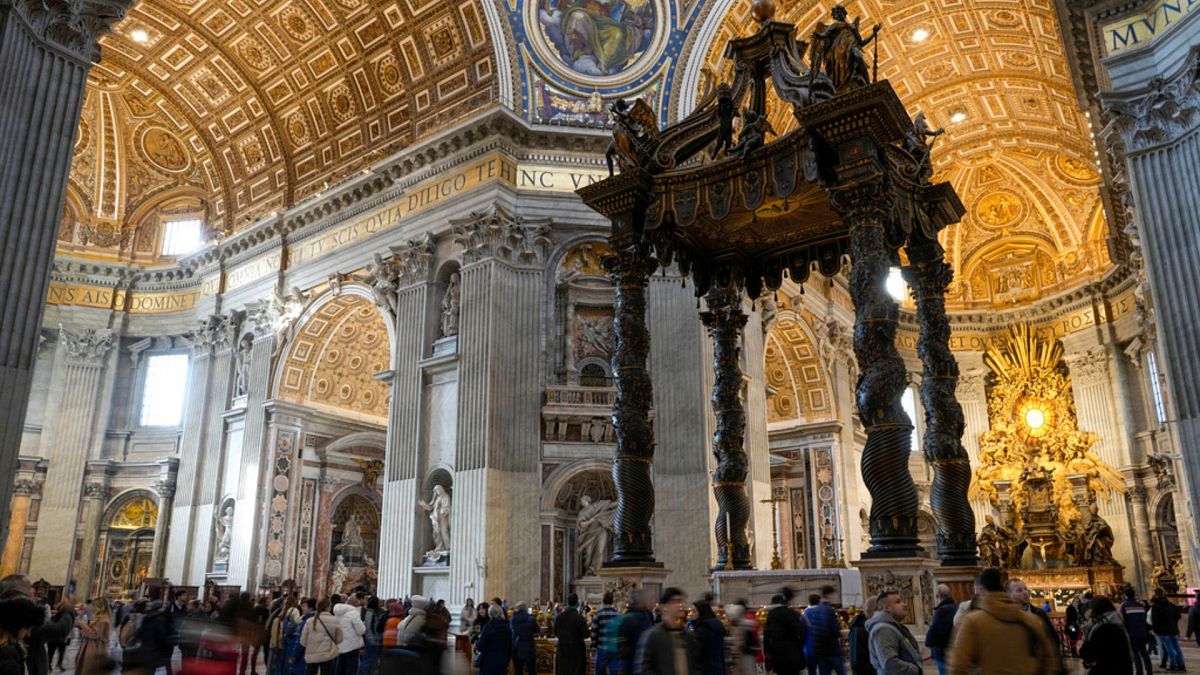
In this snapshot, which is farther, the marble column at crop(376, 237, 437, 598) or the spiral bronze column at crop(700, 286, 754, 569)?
the marble column at crop(376, 237, 437, 598)

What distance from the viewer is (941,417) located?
30.3 ft

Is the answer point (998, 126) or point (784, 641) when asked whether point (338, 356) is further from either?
point (998, 126)

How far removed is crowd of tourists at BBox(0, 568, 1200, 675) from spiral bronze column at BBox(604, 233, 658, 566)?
0.73m

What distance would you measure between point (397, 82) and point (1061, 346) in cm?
2057

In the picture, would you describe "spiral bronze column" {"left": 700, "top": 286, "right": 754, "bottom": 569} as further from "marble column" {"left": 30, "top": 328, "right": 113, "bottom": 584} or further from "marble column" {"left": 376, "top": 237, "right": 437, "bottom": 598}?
"marble column" {"left": 30, "top": 328, "right": 113, "bottom": 584}

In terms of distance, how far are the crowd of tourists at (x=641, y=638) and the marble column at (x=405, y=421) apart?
5.72 metres

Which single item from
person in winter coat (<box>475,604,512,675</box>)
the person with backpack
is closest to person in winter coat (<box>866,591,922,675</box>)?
the person with backpack

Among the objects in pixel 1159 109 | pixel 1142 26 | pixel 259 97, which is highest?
pixel 259 97

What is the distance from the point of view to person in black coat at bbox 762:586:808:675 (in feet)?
20.8

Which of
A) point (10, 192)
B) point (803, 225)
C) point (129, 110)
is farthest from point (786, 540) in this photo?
point (129, 110)

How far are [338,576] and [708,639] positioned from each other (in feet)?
52.5

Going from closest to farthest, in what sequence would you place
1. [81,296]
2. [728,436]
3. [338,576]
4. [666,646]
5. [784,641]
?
[666,646] < [784,641] < [728,436] < [338,576] < [81,296]

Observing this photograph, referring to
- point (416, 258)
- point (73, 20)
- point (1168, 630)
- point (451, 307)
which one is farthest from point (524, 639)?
point (416, 258)

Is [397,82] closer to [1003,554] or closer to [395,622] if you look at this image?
[395,622]
